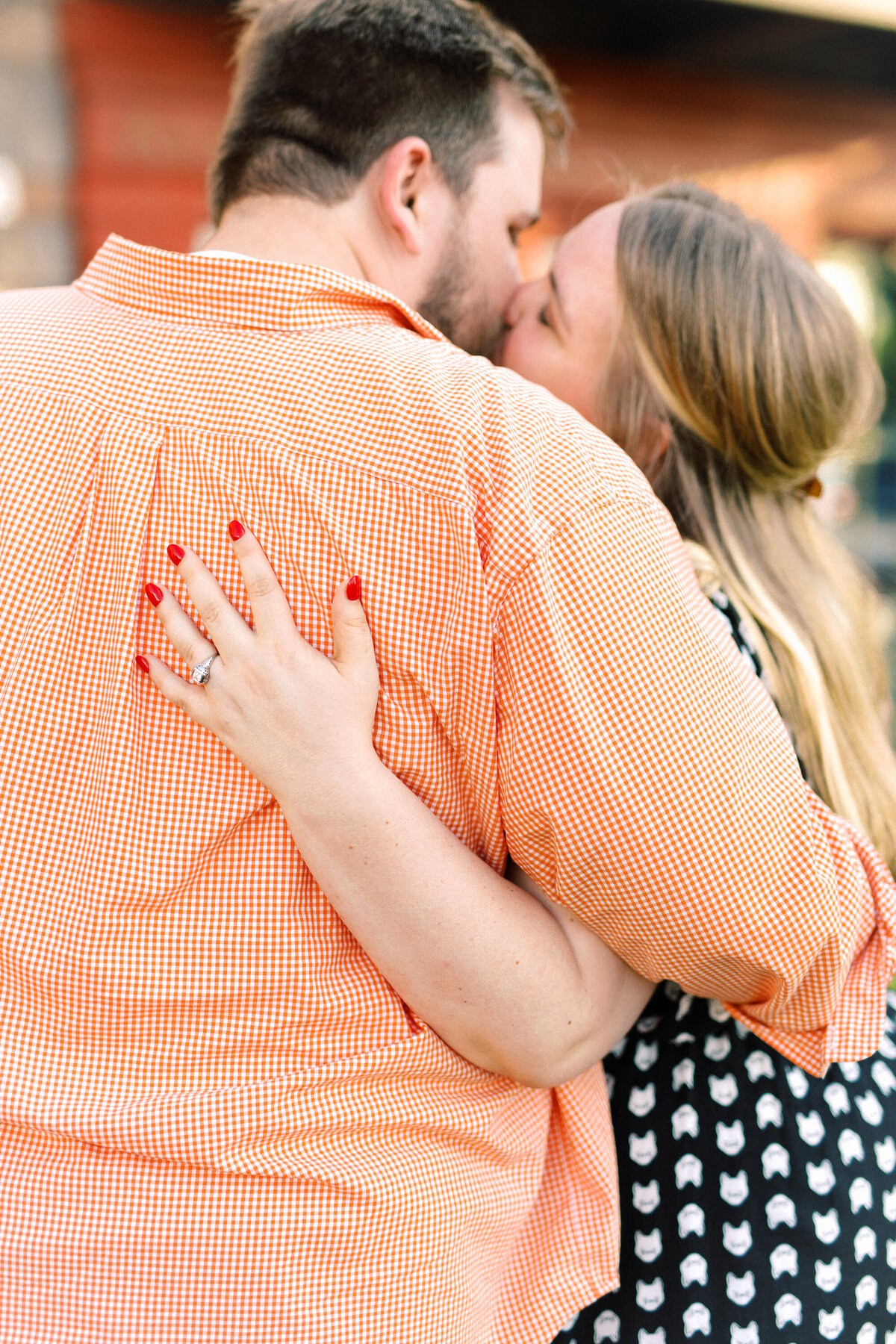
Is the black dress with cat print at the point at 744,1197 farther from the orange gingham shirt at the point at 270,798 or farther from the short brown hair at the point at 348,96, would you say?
the short brown hair at the point at 348,96

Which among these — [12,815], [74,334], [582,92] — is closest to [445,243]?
[74,334]

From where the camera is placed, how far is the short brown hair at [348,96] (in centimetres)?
156

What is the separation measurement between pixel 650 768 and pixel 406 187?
97 cm

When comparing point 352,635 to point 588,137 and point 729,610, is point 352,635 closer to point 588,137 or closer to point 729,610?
point 729,610

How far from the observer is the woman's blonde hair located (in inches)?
Answer: 68.7

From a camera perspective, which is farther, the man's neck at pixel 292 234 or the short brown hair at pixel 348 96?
the short brown hair at pixel 348 96

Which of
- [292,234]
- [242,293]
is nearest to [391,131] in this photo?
[292,234]

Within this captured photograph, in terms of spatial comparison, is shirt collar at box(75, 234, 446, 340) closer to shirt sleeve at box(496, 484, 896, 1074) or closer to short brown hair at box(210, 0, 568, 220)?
shirt sleeve at box(496, 484, 896, 1074)

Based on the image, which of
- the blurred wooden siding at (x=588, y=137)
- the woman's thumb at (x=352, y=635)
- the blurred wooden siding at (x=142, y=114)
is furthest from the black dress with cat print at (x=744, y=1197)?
the blurred wooden siding at (x=142, y=114)

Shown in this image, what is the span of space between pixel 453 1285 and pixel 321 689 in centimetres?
62

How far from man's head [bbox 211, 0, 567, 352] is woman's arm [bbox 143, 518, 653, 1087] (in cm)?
72

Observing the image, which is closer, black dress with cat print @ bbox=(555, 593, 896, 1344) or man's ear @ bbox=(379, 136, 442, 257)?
black dress with cat print @ bbox=(555, 593, 896, 1344)

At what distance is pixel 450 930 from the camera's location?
1.09m

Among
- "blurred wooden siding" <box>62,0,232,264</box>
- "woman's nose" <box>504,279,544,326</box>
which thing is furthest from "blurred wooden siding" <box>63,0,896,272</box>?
"woman's nose" <box>504,279,544,326</box>
